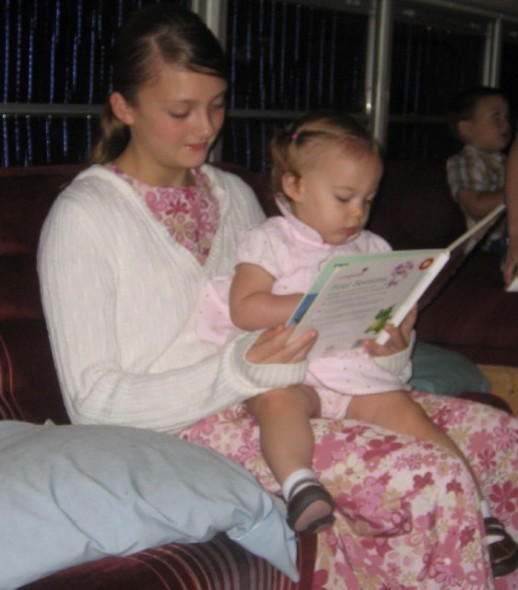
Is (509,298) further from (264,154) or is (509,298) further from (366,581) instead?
(366,581)

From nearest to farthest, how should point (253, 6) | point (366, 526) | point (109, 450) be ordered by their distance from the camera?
1. point (109, 450)
2. point (366, 526)
3. point (253, 6)

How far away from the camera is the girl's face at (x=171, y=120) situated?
64.6 inches

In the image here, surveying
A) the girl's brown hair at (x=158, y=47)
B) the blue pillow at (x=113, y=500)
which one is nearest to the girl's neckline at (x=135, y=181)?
the girl's brown hair at (x=158, y=47)

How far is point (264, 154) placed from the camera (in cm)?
315

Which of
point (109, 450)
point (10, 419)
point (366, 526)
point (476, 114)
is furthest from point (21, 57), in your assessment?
point (476, 114)

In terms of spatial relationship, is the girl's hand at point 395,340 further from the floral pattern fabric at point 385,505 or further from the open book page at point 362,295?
the floral pattern fabric at point 385,505

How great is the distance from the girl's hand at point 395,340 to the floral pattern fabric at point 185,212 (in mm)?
349

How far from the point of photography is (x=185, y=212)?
1744 mm

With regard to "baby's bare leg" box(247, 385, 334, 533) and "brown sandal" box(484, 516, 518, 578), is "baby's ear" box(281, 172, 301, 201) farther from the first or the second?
"brown sandal" box(484, 516, 518, 578)

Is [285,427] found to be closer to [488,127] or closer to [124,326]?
[124,326]

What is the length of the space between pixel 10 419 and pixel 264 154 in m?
1.80

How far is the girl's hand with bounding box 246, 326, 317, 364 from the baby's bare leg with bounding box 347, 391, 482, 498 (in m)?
0.20

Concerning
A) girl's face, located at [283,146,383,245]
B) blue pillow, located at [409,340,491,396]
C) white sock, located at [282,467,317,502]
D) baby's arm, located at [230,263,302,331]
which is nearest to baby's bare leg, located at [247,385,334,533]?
white sock, located at [282,467,317,502]

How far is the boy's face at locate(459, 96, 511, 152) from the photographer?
343 cm
